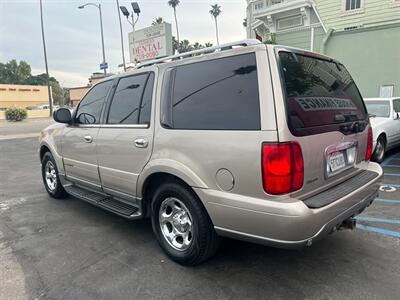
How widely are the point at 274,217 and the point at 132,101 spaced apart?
2.07 metres

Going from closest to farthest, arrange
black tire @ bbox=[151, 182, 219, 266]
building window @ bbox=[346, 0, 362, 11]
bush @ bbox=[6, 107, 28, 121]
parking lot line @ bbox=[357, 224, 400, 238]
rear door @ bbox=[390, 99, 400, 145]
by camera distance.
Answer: black tire @ bbox=[151, 182, 219, 266]
parking lot line @ bbox=[357, 224, 400, 238]
rear door @ bbox=[390, 99, 400, 145]
building window @ bbox=[346, 0, 362, 11]
bush @ bbox=[6, 107, 28, 121]

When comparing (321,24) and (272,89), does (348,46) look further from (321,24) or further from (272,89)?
(272,89)

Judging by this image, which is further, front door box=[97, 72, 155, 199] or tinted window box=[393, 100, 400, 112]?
tinted window box=[393, 100, 400, 112]

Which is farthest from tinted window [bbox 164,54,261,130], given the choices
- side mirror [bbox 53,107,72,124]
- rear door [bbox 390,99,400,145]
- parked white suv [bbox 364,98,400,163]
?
rear door [bbox 390,99,400,145]

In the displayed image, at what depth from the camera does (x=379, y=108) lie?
310 inches

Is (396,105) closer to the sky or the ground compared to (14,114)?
closer to the ground

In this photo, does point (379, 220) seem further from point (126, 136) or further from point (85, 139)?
point (85, 139)

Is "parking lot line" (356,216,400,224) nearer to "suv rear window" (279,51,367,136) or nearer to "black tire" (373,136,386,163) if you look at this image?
"suv rear window" (279,51,367,136)

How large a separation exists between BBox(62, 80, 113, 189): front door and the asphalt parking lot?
635mm

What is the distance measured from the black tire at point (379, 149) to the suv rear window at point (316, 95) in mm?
4500

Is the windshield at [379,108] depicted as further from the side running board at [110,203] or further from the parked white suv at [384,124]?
the side running board at [110,203]

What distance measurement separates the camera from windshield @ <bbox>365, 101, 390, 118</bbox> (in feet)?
25.4

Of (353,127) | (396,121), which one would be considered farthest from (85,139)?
(396,121)

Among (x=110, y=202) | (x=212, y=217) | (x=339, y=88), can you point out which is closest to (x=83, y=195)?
(x=110, y=202)
